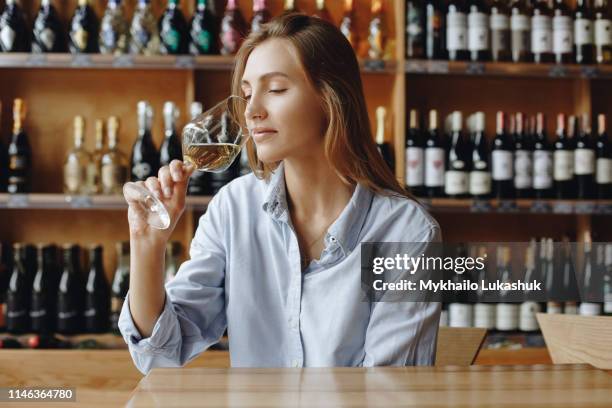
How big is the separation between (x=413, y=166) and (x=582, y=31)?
0.72 meters

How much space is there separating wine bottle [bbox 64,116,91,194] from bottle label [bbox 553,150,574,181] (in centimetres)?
155

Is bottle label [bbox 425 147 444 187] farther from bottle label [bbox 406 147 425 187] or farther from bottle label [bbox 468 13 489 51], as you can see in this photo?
bottle label [bbox 468 13 489 51]

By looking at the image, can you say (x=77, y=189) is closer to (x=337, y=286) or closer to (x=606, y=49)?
(x=337, y=286)

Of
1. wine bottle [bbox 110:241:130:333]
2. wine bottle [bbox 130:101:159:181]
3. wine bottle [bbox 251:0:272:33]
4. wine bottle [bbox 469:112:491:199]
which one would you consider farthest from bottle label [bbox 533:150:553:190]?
wine bottle [bbox 110:241:130:333]

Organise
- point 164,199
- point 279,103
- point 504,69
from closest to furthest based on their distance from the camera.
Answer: point 164,199
point 279,103
point 504,69

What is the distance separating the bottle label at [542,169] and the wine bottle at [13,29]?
174 cm

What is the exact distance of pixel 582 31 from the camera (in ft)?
8.21

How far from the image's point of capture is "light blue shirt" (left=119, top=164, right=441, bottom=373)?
1142 mm

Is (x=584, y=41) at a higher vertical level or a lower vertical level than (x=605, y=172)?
higher

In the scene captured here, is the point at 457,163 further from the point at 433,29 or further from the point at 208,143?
the point at 208,143

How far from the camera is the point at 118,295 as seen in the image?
2521mm

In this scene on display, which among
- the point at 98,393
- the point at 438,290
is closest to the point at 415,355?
the point at 438,290

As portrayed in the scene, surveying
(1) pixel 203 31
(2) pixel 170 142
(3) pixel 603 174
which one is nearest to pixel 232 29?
(1) pixel 203 31

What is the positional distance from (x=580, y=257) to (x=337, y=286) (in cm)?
182
